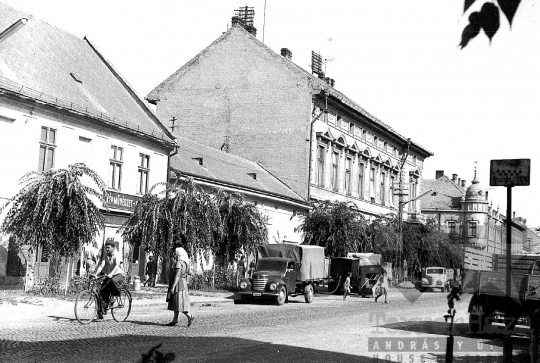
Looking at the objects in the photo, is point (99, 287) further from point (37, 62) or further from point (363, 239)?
point (363, 239)

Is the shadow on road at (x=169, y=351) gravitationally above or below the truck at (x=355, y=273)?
below

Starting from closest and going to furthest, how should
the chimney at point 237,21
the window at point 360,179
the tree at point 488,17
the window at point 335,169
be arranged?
the tree at point 488,17, the chimney at point 237,21, the window at point 335,169, the window at point 360,179

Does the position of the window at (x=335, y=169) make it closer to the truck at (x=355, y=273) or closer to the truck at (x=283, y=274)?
the truck at (x=355, y=273)

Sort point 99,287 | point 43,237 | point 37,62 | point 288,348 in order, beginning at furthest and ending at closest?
point 37,62
point 43,237
point 99,287
point 288,348

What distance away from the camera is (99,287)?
15.4 m

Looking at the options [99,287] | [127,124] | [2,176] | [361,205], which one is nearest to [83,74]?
Answer: [127,124]

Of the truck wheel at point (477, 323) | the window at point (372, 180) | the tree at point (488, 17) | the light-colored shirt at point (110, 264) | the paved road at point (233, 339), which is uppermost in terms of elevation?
the window at point (372, 180)

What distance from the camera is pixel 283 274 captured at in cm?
2877

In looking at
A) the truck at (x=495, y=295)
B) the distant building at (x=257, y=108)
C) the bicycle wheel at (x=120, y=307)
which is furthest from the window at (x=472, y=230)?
the bicycle wheel at (x=120, y=307)

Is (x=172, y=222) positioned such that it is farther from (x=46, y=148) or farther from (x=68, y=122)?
(x=68, y=122)

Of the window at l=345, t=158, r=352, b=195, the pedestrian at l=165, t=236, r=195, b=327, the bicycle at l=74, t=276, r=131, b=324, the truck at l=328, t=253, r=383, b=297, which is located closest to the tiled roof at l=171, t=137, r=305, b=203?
the truck at l=328, t=253, r=383, b=297

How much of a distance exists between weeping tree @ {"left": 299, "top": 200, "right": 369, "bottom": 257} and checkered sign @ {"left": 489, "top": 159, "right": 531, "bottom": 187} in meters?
37.3

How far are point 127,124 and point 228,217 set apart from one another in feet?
20.6

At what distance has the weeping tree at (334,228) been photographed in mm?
43219
